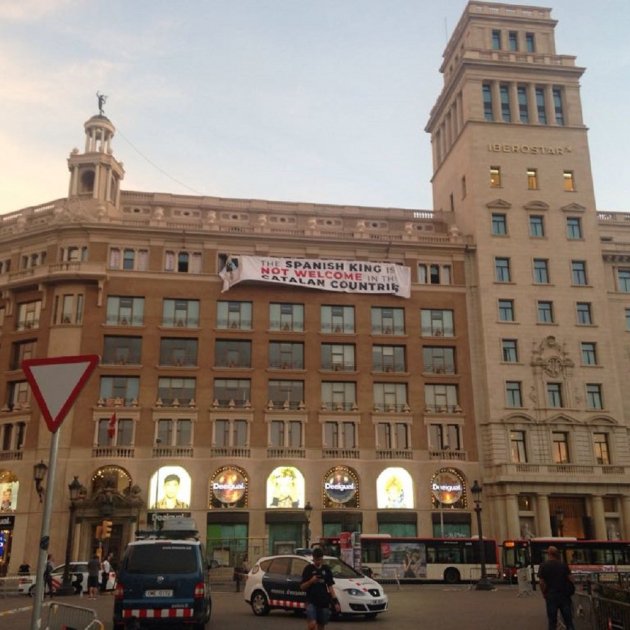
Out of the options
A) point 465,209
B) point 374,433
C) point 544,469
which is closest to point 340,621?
point 374,433

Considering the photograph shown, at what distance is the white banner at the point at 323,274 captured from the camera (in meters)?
57.2

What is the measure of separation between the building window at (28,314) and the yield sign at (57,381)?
166 feet

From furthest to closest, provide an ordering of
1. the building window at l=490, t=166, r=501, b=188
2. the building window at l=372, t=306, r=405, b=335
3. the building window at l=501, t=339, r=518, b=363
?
the building window at l=490, t=166, r=501, b=188 → the building window at l=372, t=306, r=405, b=335 → the building window at l=501, t=339, r=518, b=363

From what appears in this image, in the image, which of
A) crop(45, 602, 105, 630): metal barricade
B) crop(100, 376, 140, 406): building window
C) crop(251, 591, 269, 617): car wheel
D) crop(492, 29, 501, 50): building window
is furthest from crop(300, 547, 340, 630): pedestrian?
crop(492, 29, 501, 50): building window

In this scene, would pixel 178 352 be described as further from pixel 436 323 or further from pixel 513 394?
pixel 513 394

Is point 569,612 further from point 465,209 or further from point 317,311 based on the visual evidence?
point 465,209

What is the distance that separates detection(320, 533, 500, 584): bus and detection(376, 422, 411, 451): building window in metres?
10.4

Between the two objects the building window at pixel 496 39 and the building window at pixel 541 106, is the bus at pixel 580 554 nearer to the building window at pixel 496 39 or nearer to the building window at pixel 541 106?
the building window at pixel 541 106

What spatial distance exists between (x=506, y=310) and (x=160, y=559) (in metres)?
47.7

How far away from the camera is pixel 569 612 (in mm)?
15242

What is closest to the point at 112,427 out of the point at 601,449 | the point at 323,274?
the point at 323,274

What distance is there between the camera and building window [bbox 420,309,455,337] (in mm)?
59156

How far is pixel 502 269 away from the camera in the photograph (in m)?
61.1

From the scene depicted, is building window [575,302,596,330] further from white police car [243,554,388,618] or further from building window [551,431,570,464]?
white police car [243,554,388,618]
